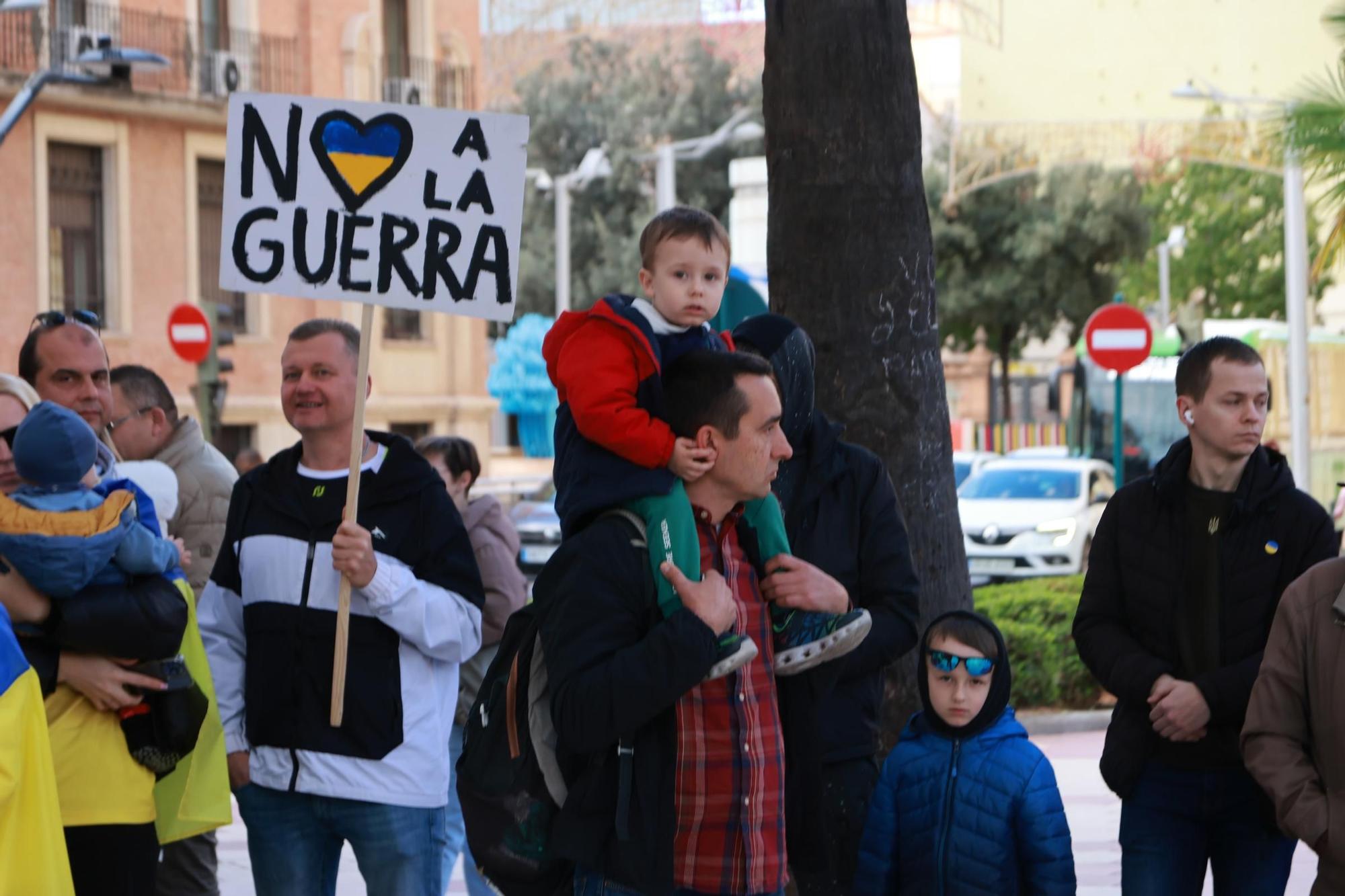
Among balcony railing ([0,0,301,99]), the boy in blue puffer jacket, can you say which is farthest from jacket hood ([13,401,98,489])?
balcony railing ([0,0,301,99])

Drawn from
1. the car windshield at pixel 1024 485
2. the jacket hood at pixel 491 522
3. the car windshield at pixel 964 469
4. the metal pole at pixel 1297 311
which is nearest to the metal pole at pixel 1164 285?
the car windshield at pixel 964 469

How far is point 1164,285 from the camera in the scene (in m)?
44.8

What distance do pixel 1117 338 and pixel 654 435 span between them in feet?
48.4

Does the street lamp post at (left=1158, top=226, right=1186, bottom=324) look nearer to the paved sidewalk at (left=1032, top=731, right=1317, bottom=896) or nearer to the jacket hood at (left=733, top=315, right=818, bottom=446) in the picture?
the paved sidewalk at (left=1032, top=731, right=1317, bottom=896)

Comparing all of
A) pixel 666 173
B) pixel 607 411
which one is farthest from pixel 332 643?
pixel 666 173

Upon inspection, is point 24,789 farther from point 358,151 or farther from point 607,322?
point 358,151

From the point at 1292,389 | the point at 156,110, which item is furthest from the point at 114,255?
the point at 1292,389

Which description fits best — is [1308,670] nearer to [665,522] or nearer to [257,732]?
[665,522]

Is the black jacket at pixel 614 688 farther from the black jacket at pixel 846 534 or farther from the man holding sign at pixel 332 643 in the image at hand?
the man holding sign at pixel 332 643

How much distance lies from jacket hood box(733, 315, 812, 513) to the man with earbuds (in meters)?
0.93

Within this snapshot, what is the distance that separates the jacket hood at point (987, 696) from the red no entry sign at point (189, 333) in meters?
14.7

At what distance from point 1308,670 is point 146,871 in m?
2.73

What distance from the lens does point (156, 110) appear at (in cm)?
3216

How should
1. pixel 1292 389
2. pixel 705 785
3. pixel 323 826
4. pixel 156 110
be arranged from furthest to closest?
1. pixel 156 110
2. pixel 1292 389
3. pixel 323 826
4. pixel 705 785
